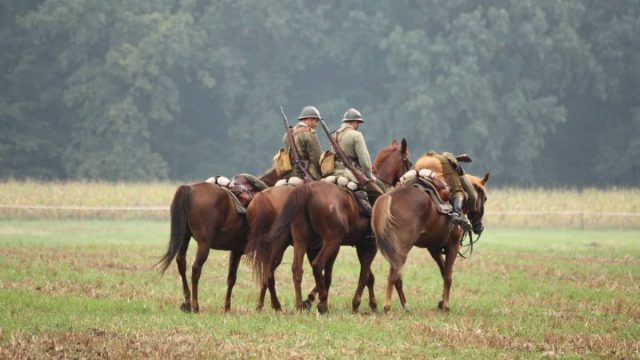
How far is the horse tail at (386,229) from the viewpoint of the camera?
15.6m

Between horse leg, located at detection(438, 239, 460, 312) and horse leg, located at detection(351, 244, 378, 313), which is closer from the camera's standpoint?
horse leg, located at detection(351, 244, 378, 313)

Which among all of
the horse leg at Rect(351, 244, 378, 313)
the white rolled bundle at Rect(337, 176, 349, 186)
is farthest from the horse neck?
the horse leg at Rect(351, 244, 378, 313)

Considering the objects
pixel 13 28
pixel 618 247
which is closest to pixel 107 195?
pixel 618 247

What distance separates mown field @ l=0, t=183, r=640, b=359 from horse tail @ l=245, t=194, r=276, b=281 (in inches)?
22.9

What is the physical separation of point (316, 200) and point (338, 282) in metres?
5.88

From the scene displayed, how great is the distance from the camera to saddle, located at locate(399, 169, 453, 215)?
1641 cm

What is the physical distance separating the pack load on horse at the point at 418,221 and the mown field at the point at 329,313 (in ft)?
1.99

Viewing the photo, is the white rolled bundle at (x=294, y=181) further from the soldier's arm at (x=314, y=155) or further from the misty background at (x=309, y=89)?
the misty background at (x=309, y=89)

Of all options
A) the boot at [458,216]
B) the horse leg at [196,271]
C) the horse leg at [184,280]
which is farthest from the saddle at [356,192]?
the horse leg at [184,280]

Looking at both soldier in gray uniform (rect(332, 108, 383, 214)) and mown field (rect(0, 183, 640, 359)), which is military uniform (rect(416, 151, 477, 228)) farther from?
mown field (rect(0, 183, 640, 359))

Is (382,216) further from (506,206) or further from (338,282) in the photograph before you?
(506,206)

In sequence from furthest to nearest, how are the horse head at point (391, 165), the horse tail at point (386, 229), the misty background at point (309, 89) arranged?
the misty background at point (309, 89) < the horse head at point (391, 165) < the horse tail at point (386, 229)

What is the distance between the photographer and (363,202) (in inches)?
647

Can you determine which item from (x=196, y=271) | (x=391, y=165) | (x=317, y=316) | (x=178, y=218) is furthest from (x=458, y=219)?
(x=178, y=218)
